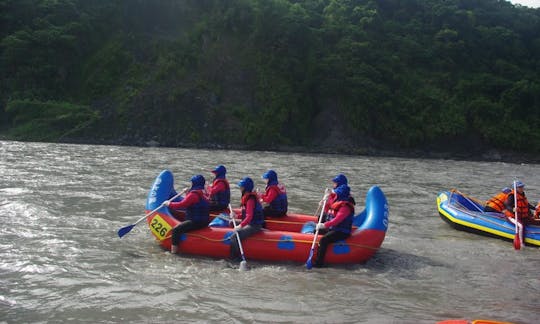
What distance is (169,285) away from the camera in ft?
20.6

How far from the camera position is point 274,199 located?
27.9 feet

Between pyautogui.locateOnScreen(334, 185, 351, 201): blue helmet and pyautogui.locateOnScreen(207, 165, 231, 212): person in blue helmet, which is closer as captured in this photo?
pyautogui.locateOnScreen(334, 185, 351, 201): blue helmet

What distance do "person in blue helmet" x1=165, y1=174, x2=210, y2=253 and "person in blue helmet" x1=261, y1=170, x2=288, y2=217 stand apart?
1.25 metres

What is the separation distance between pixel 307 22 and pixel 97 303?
136ft

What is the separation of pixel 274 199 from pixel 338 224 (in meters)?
1.51

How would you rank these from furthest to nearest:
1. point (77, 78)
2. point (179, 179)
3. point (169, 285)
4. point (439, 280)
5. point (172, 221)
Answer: point (77, 78) → point (179, 179) → point (172, 221) → point (439, 280) → point (169, 285)

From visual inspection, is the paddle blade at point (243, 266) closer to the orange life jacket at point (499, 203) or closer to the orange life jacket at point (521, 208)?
the orange life jacket at point (521, 208)

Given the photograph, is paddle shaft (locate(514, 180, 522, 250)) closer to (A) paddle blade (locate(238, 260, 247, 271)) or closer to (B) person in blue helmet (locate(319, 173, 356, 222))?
(B) person in blue helmet (locate(319, 173, 356, 222))

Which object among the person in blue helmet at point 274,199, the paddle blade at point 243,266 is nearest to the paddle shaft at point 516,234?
the person in blue helmet at point 274,199

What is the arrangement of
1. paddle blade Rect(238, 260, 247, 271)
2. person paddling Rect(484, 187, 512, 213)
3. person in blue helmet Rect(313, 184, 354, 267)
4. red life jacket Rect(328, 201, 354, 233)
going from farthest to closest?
1. person paddling Rect(484, 187, 512, 213)
2. red life jacket Rect(328, 201, 354, 233)
3. person in blue helmet Rect(313, 184, 354, 267)
4. paddle blade Rect(238, 260, 247, 271)

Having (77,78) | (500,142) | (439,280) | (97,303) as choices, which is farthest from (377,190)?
(77,78)

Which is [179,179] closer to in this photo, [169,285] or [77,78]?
[169,285]

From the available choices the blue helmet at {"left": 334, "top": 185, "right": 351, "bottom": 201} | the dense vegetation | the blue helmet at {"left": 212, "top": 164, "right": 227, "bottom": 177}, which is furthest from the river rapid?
the dense vegetation

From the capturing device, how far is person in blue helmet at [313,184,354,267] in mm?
7290
